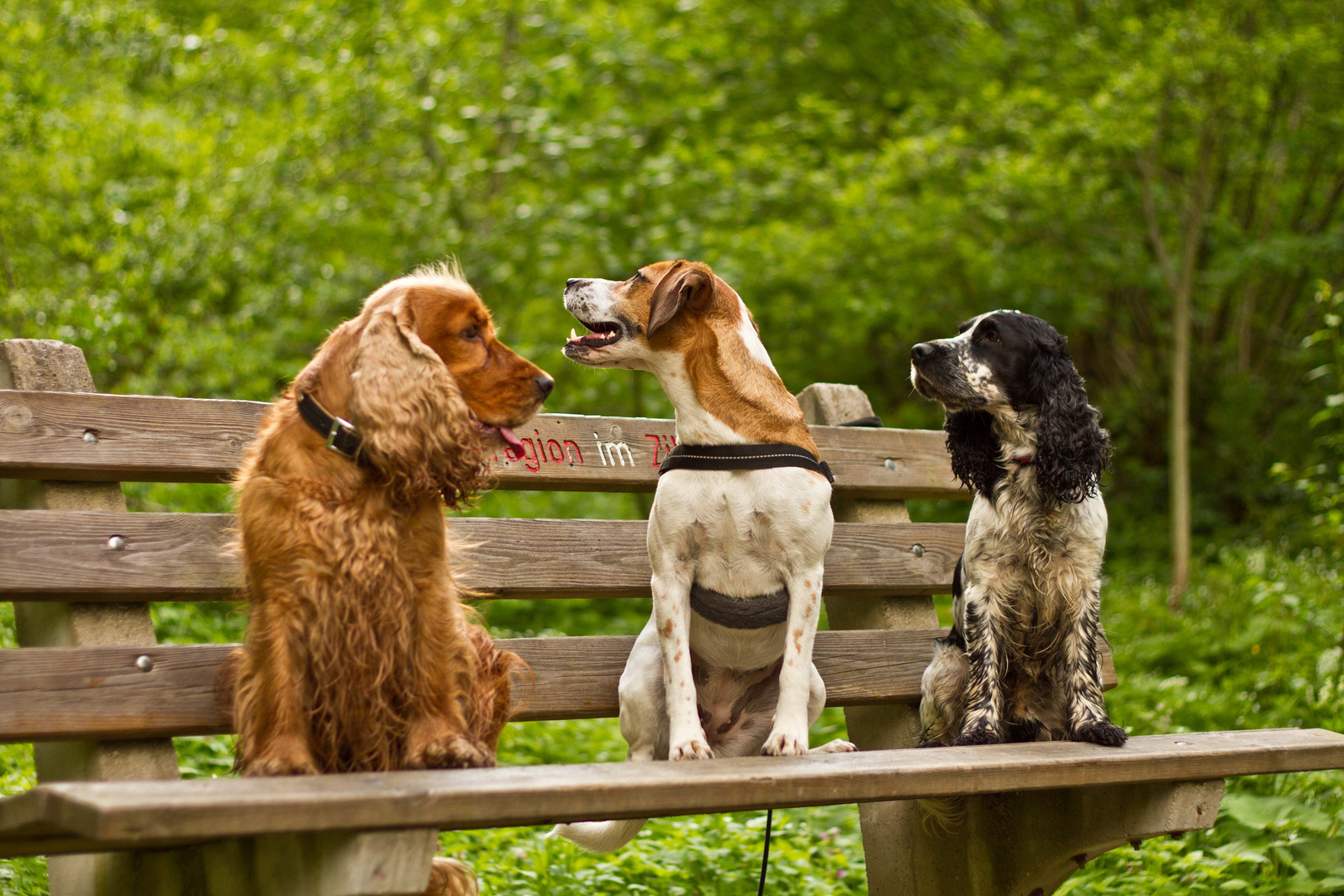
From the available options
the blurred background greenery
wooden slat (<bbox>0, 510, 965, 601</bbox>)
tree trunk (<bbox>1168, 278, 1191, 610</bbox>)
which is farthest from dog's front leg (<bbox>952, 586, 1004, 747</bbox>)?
tree trunk (<bbox>1168, 278, 1191, 610</bbox>)

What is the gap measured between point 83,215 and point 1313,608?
23.1 ft

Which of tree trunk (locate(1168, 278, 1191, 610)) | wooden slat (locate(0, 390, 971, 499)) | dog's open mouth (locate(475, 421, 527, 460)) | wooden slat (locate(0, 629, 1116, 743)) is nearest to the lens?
wooden slat (locate(0, 629, 1116, 743))

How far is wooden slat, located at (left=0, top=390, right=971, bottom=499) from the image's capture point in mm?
2506

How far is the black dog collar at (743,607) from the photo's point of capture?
8.92 ft

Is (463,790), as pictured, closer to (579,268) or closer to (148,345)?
(148,345)

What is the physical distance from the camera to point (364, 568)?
2125 millimetres

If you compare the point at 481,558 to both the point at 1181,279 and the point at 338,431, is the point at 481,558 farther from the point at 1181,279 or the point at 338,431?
the point at 1181,279

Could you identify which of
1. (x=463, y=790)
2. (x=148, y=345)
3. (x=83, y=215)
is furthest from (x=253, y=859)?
(x=83, y=215)

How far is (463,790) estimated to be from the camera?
66.9 inches

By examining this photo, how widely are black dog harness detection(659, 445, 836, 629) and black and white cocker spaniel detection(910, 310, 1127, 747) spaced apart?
489mm

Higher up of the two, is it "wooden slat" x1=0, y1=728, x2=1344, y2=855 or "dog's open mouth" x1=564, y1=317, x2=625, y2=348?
"dog's open mouth" x1=564, y1=317, x2=625, y2=348

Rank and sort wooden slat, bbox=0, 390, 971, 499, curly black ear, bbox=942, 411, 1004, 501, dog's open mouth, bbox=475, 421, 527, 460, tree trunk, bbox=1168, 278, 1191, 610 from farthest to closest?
tree trunk, bbox=1168, 278, 1191, 610
curly black ear, bbox=942, 411, 1004, 501
wooden slat, bbox=0, 390, 971, 499
dog's open mouth, bbox=475, 421, 527, 460

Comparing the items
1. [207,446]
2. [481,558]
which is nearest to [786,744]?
[481,558]

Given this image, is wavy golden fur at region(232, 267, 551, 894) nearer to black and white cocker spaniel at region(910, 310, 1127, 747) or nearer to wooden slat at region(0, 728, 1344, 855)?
wooden slat at region(0, 728, 1344, 855)
